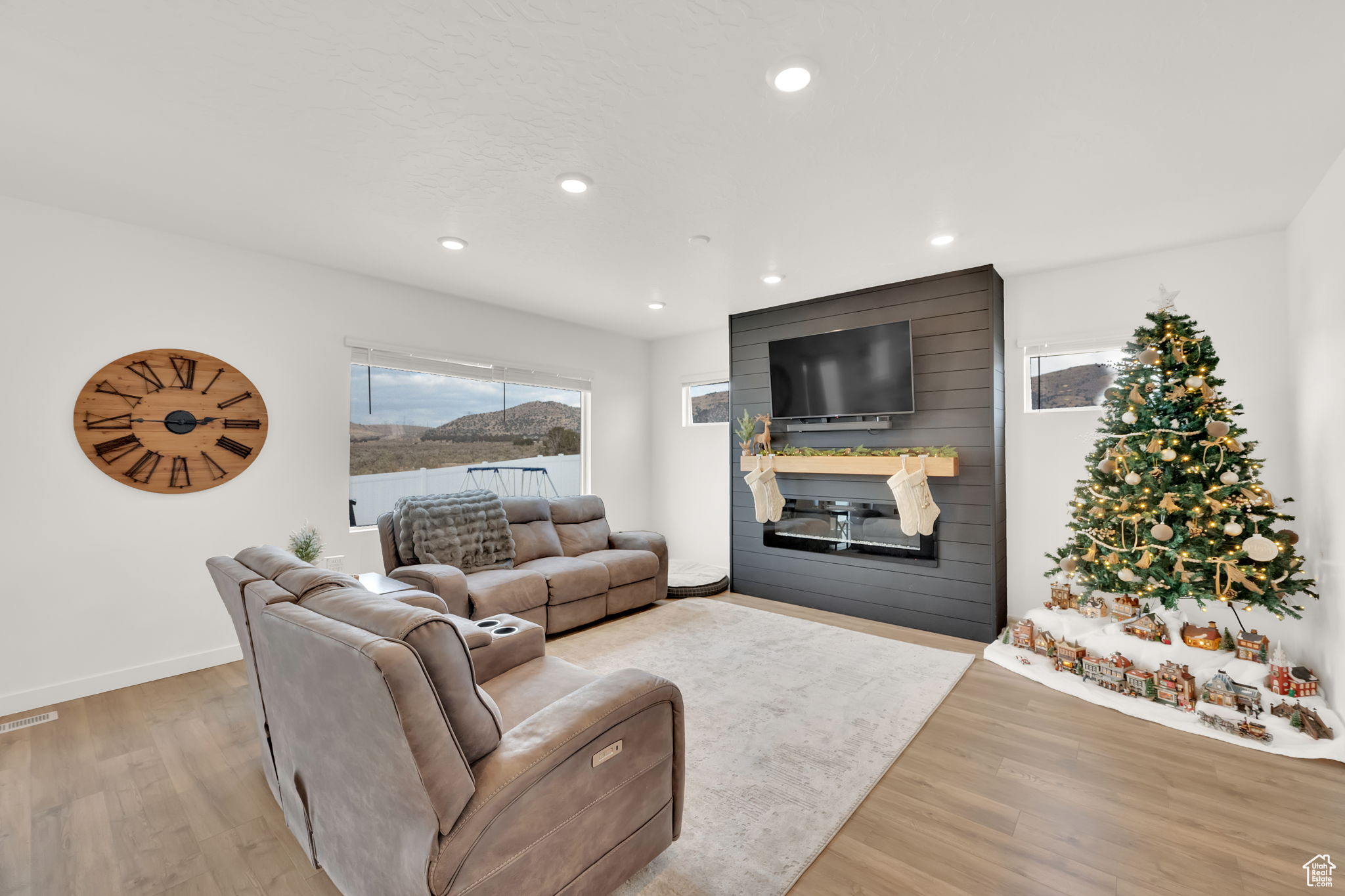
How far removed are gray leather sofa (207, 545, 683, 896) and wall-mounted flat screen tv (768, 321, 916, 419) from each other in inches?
124

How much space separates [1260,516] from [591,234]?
3.86m

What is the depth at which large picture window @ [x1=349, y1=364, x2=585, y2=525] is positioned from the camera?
422 cm

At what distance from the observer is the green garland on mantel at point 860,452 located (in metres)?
3.89

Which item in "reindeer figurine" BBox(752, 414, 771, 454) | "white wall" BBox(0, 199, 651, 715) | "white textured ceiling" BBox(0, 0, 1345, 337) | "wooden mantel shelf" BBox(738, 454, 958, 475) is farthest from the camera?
"reindeer figurine" BBox(752, 414, 771, 454)

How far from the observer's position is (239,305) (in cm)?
348

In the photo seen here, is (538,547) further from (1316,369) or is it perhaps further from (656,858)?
(1316,369)

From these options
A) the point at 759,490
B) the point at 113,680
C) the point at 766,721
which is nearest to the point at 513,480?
the point at 759,490

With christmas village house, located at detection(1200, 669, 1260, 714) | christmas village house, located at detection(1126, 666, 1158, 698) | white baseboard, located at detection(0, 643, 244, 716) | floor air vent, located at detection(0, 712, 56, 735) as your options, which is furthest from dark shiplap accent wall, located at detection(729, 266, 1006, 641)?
floor air vent, located at detection(0, 712, 56, 735)

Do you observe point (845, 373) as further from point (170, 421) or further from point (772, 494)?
point (170, 421)

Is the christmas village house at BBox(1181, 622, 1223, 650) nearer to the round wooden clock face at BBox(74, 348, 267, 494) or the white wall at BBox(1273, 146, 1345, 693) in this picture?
the white wall at BBox(1273, 146, 1345, 693)

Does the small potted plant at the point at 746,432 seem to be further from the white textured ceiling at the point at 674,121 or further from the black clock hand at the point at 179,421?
the black clock hand at the point at 179,421

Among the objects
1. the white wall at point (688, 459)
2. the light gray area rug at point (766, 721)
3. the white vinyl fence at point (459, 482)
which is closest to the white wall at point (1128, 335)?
the light gray area rug at point (766, 721)

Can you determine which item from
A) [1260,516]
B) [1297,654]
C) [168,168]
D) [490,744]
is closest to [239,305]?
[168,168]

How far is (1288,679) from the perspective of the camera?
264 cm
